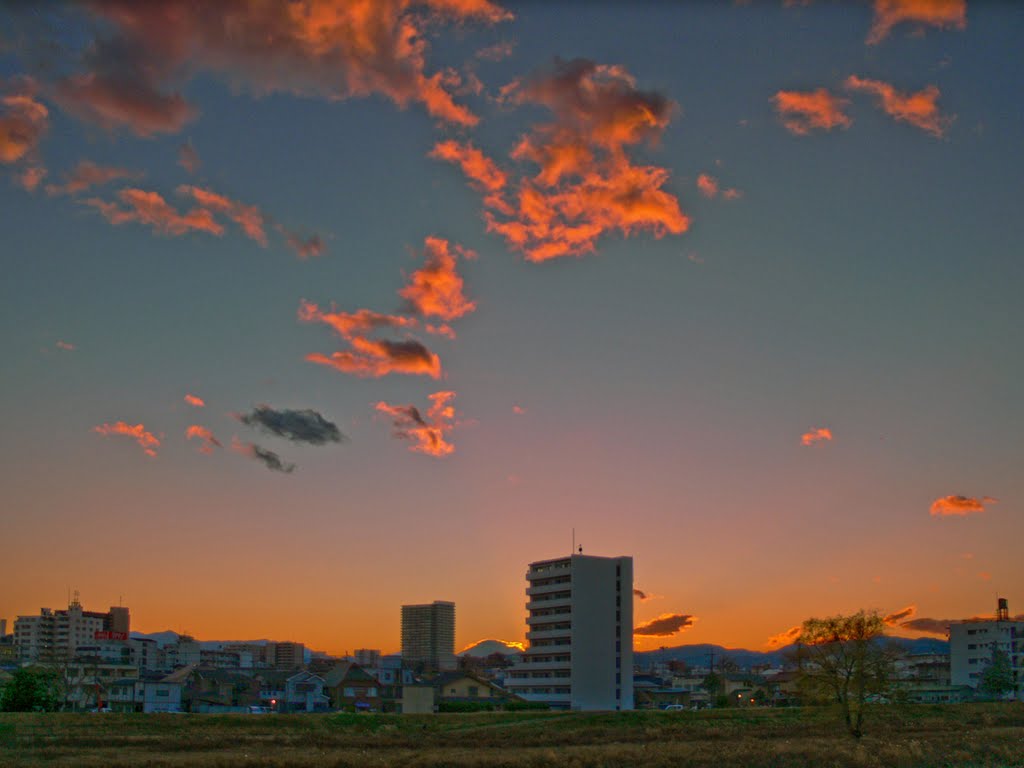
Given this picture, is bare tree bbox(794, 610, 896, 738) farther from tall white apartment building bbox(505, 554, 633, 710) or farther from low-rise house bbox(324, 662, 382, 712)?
low-rise house bbox(324, 662, 382, 712)

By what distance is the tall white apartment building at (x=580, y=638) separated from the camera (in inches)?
5669

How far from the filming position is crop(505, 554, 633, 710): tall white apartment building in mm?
144000

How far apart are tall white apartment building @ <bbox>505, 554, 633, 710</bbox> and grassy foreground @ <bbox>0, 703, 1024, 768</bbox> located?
130ft

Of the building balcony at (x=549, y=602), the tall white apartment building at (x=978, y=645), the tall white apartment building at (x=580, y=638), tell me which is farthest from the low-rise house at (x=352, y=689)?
the tall white apartment building at (x=978, y=645)

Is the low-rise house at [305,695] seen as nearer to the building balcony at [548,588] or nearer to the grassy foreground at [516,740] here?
the building balcony at [548,588]

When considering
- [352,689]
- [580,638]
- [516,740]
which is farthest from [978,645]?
[516,740]

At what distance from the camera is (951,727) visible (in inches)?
3656

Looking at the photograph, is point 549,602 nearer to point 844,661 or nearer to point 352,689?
point 352,689

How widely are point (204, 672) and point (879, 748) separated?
102 metres

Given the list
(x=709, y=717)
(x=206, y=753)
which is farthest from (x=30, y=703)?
(x=709, y=717)

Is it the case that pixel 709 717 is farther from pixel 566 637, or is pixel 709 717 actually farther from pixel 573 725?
pixel 566 637

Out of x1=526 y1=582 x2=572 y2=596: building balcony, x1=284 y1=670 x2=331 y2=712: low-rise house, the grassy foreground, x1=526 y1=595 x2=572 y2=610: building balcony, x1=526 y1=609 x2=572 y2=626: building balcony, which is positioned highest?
x1=526 y1=582 x2=572 y2=596: building balcony

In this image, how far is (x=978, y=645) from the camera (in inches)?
7180

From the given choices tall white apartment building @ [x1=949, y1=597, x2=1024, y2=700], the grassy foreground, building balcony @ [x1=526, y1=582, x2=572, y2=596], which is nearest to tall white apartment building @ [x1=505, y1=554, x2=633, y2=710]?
building balcony @ [x1=526, y1=582, x2=572, y2=596]
